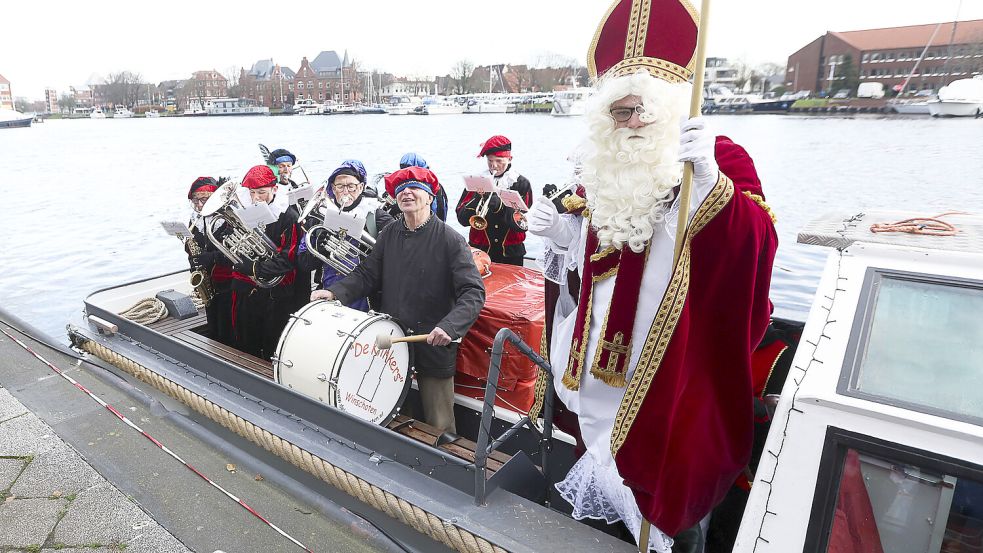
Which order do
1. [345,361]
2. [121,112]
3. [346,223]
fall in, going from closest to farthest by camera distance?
[345,361]
[346,223]
[121,112]

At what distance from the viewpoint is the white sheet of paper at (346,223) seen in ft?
12.3

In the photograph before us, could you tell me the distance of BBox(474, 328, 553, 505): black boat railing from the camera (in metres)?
2.42

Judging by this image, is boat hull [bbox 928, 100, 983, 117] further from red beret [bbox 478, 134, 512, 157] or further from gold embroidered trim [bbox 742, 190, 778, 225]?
gold embroidered trim [bbox 742, 190, 778, 225]

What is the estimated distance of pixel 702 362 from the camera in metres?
1.98

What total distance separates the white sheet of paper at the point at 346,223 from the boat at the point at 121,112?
394ft

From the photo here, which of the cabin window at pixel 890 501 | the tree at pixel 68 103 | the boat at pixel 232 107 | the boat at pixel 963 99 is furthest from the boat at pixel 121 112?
the cabin window at pixel 890 501

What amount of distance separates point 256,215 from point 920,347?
3763 mm

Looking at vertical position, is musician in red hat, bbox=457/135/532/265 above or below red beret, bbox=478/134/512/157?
below

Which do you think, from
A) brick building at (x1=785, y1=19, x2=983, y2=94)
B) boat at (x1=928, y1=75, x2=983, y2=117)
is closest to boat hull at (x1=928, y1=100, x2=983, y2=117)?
boat at (x1=928, y1=75, x2=983, y2=117)

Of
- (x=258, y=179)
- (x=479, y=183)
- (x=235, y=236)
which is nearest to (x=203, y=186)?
(x=235, y=236)

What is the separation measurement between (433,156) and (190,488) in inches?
1250

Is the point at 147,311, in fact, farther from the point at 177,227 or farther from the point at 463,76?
the point at 463,76

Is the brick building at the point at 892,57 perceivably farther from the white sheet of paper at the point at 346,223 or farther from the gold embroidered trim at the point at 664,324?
the gold embroidered trim at the point at 664,324

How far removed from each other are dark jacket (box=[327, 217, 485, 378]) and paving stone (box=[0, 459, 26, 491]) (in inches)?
81.6
